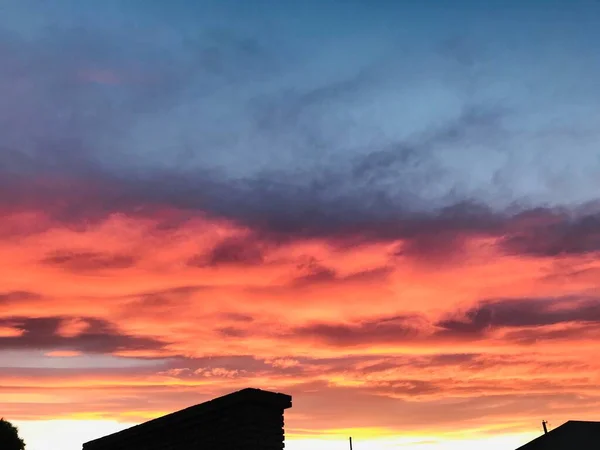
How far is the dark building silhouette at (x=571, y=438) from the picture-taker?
44719 millimetres

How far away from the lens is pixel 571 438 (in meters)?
45.9

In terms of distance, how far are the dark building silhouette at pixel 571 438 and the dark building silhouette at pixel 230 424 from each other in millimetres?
32775

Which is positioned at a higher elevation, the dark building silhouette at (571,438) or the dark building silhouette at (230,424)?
the dark building silhouette at (571,438)

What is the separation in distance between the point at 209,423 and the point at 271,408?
2.20 m

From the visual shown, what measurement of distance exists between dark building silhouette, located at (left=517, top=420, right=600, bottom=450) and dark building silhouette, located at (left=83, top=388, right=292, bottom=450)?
1290 inches

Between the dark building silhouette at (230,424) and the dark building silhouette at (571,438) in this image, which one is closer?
the dark building silhouette at (230,424)

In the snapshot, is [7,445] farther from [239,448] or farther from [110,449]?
[239,448]

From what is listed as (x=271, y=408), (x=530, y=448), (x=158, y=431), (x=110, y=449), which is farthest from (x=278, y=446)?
(x=530, y=448)

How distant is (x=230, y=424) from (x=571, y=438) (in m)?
35.8

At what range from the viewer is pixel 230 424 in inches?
799

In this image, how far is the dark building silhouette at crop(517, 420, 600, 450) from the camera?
44.7 meters

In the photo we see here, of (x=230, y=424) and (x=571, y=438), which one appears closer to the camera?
(x=230, y=424)

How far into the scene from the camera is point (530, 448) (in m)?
46.3

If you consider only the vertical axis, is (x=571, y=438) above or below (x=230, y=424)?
above
